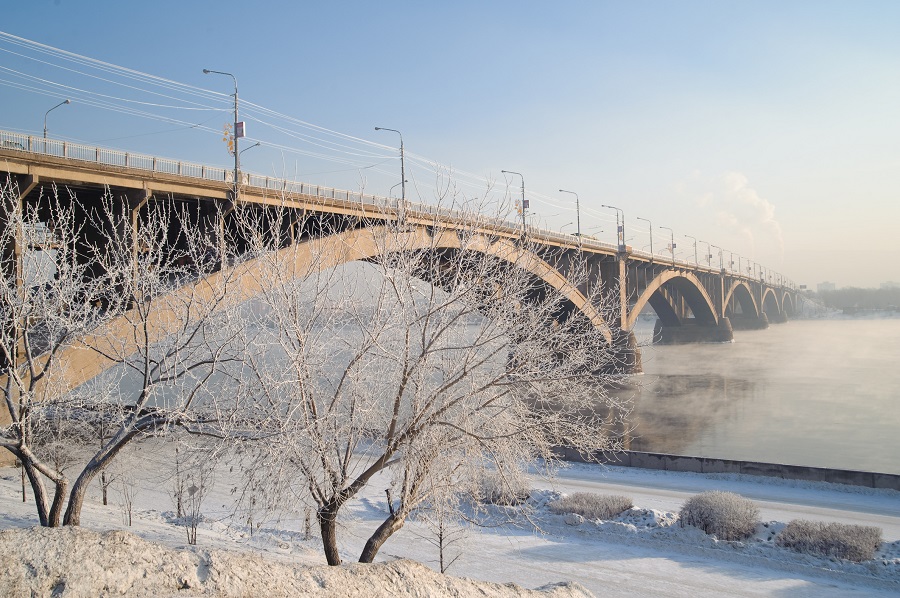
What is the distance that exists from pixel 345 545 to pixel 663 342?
80261mm

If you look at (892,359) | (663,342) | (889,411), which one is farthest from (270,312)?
(663,342)

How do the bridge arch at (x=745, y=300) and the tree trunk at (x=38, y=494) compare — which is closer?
the tree trunk at (x=38, y=494)

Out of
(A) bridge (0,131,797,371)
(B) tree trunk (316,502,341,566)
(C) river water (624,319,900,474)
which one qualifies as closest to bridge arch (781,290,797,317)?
(C) river water (624,319,900,474)

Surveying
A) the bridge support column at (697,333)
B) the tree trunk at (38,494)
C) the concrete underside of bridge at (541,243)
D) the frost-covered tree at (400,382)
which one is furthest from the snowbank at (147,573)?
the bridge support column at (697,333)

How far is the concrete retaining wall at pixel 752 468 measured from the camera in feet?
61.9

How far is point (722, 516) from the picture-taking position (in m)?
14.6

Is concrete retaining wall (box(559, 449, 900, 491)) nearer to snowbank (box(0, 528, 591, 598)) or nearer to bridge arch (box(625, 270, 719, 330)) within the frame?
snowbank (box(0, 528, 591, 598))

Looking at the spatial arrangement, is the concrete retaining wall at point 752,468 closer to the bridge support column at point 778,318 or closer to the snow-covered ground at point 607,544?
the snow-covered ground at point 607,544

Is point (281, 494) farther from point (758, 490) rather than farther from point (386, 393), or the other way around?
point (758, 490)

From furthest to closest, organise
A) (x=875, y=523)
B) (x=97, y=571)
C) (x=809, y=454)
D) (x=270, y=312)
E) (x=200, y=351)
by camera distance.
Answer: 1. (x=809, y=454)
2. (x=875, y=523)
3. (x=200, y=351)
4. (x=270, y=312)
5. (x=97, y=571)

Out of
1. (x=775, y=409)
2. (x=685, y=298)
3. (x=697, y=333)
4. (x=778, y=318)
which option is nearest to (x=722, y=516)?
(x=775, y=409)

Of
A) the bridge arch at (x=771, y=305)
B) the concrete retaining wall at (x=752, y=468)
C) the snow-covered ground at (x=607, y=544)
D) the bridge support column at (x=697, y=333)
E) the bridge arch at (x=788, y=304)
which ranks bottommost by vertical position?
the snow-covered ground at (x=607, y=544)

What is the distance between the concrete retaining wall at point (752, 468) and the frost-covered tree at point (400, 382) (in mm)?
9441

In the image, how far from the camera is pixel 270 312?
29.5 ft
